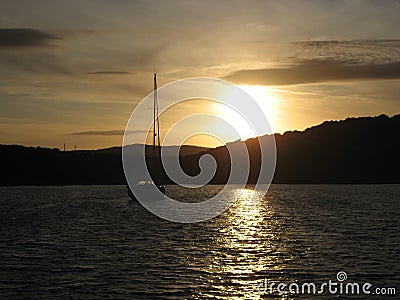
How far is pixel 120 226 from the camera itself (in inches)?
3438

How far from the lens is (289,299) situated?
121 feet

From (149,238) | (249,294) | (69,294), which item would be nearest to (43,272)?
(69,294)

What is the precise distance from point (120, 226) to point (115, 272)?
42.0 meters

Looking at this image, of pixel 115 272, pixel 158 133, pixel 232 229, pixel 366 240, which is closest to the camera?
pixel 115 272

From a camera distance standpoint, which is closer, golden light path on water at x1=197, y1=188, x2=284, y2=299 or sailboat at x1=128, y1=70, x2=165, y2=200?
golden light path on water at x1=197, y1=188, x2=284, y2=299

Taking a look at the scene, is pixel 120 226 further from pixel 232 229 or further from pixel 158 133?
pixel 158 133

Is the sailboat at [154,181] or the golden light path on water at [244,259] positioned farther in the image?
the sailboat at [154,181]

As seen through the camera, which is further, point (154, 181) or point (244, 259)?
point (154, 181)

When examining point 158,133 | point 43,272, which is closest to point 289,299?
point 43,272

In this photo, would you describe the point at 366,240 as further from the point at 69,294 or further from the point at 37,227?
the point at 37,227

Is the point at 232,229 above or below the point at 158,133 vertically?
below

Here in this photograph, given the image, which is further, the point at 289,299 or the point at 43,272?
the point at 43,272

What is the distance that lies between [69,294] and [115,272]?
7.69 metres

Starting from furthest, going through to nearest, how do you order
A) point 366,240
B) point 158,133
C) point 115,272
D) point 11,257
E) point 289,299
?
1. point 158,133
2. point 366,240
3. point 11,257
4. point 115,272
5. point 289,299
